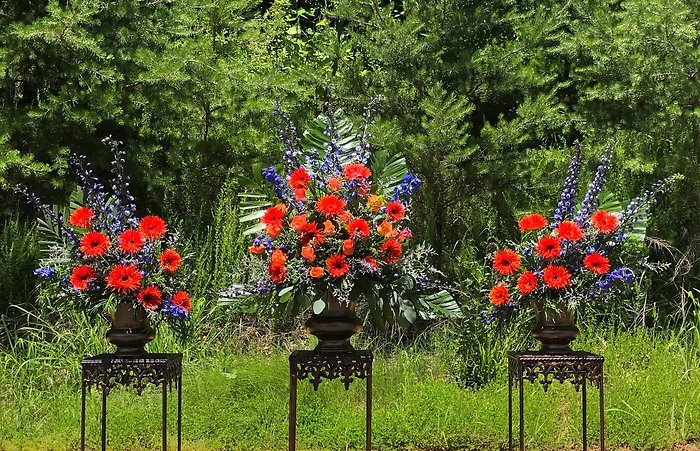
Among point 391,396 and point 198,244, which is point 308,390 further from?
point 198,244

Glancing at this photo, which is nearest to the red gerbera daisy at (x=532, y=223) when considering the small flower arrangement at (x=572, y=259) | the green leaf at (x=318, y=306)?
the small flower arrangement at (x=572, y=259)

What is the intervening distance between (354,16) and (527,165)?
5.90ft

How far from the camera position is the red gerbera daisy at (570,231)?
141 inches

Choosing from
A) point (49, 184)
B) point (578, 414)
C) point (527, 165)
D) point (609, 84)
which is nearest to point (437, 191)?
point (527, 165)

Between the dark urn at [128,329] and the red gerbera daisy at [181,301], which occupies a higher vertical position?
the red gerbera daisy at [181,301]

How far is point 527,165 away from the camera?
20.3 feet

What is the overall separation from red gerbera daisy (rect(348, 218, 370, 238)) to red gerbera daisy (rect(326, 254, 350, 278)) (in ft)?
0.37

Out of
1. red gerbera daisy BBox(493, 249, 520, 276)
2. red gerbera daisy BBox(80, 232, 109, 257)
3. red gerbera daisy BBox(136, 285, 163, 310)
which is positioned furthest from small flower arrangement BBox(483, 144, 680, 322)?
red gerbera daisy BBox(80, 232, 109, 257)

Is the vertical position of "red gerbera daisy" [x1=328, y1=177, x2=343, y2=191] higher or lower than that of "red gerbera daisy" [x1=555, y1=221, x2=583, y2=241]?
higher

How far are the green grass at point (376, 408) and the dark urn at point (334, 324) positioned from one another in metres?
1.59

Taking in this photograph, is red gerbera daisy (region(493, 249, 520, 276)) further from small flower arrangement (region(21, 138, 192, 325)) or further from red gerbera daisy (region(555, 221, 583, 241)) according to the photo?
small flower arrangement (region(21, 138, 192, 325))

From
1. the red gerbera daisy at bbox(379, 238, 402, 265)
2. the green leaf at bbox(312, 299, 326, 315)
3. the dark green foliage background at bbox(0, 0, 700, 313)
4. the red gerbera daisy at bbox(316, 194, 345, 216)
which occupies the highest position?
the dark green foliage background at bbox(0, 0, 700, 313)

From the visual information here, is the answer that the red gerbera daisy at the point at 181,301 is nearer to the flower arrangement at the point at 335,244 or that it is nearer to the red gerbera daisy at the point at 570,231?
the flower arrangement at the point at 335,244

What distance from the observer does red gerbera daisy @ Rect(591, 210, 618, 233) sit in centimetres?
360
